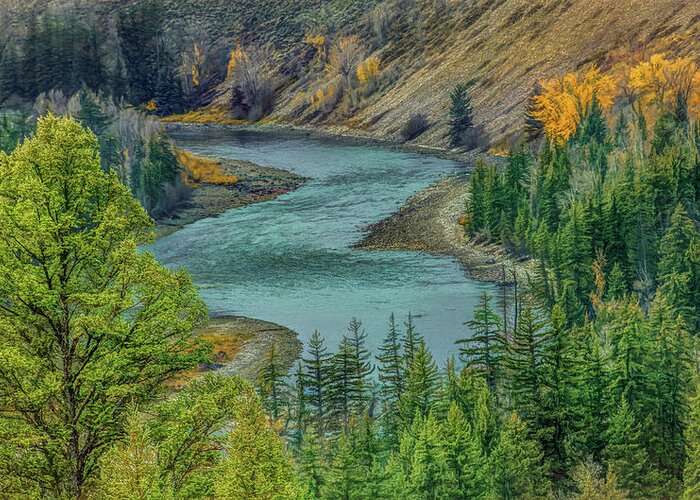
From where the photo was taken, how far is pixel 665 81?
395ft

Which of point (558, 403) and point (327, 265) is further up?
point (558, 403)

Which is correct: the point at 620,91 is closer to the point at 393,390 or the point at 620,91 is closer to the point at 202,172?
the point at 202,172

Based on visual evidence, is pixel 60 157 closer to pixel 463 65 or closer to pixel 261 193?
pixel 261 193

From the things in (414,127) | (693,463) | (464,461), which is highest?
(414,127)

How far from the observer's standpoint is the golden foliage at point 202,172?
131 m

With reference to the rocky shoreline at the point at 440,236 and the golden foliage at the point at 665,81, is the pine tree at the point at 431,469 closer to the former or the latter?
the rocky shoreline at the point at 440,236

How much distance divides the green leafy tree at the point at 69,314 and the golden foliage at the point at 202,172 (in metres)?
112

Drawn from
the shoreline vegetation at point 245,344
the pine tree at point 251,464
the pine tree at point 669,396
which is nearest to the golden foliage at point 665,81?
the shoreline vegetation at point 245,344

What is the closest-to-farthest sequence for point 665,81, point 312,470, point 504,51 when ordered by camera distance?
point 312,470
point 665,81
point 504,51

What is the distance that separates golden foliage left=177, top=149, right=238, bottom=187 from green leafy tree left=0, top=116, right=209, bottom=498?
112 metres

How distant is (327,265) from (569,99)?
6229cm

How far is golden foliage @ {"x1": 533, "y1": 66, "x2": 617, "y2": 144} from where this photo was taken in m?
130

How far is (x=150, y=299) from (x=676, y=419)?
2852 cm

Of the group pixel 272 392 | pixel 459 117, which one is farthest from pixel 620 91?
pixel 272 392
